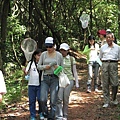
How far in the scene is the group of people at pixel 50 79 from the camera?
20.8ft

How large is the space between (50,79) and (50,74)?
102 mm

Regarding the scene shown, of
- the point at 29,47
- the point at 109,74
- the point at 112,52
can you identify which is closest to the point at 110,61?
the point at 112,52

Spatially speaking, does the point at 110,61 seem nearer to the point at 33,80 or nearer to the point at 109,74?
the point at 109,74

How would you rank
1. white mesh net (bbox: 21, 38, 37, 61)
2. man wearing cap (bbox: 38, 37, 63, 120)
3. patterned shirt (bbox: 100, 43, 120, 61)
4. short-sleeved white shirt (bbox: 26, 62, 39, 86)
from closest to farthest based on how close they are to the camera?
man wearing cap (bbox: 38, 37, 63, 120) < short-sleeved white shirt (bbox: 26, 62, 39, 86) < patterned shirt (bbox: 100, 43, 120, 61) < white mesh net (bbox: 21, 38, 37, 61)

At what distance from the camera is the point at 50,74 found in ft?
21.0

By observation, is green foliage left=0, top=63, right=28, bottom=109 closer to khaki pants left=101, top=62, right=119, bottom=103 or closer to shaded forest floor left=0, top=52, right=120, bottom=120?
shaded forest floor left=0, top=52, right=120, bottom=120

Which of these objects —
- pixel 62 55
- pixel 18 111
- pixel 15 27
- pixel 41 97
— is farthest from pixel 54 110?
pixel 15 27

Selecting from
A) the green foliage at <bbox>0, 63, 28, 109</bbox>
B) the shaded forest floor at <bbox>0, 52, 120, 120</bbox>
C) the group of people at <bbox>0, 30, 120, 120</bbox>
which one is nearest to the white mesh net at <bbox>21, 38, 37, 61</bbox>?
the green foliage at <bbox>0, 63, 28, 109</bbox>

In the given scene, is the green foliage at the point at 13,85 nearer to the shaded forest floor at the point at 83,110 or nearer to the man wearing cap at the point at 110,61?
the shaded forest floor at the point at 83,110

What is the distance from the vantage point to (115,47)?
25.9 ft

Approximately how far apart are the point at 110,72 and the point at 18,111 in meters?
2.62

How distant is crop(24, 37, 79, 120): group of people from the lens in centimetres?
635

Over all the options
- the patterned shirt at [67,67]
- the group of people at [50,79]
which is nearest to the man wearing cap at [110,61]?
the group of people at [50,79]

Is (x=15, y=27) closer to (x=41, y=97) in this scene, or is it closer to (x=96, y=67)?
(x=96, y=67)
